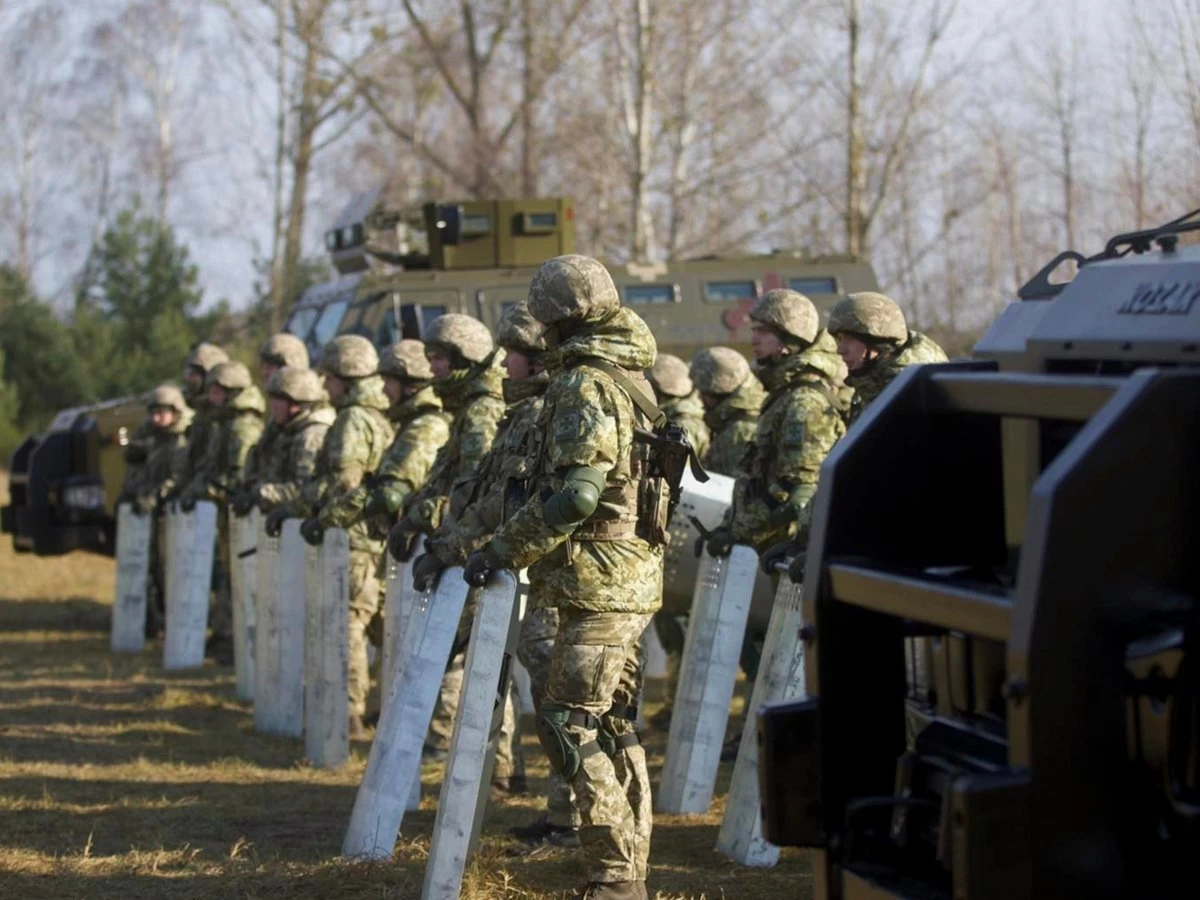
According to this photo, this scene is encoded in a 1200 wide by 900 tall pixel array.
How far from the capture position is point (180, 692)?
38.6ft

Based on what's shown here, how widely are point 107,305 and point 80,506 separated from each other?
1768cm

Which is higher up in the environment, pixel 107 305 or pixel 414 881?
pixel 107 305

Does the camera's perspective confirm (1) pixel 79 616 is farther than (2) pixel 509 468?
Yes

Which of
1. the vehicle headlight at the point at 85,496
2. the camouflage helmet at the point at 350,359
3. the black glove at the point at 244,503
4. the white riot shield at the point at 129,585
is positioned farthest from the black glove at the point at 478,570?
the vehicle headlight at the point at 85,496

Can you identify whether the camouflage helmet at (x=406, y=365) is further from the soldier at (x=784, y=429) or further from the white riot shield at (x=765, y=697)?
the white riot shield at (x=765, y=697)

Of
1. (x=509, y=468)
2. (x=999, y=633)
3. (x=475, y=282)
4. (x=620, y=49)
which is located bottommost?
(x=999, y=633)

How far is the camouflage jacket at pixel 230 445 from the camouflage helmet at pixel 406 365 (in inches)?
143

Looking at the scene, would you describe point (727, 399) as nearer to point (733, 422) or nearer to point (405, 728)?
point (733, 422)

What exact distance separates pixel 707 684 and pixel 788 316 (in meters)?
1.64

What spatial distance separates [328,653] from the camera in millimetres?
8867

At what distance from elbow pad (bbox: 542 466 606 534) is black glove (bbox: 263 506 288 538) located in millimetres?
4584

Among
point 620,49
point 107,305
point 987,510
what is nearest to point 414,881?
point 987,510

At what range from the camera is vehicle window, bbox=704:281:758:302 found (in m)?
15.6

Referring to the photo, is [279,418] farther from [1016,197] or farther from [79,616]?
[1016,197]
